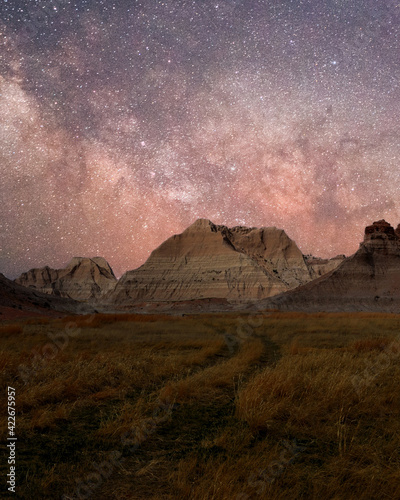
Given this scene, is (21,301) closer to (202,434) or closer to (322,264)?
(202,434)

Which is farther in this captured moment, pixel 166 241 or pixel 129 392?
pixel 166 241

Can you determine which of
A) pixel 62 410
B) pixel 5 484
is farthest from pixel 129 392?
pixel 5 484

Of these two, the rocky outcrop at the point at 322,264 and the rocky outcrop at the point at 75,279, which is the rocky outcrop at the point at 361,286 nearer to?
the rocky outcrop at the point at 322,264

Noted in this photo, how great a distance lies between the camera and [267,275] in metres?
90.2

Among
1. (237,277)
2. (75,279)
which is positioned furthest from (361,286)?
(75,279)

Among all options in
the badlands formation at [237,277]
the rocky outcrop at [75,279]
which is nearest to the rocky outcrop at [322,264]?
the badlands formation at [237,277]

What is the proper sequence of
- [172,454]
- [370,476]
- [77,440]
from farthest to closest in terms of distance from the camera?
[77,440]
[172,454]
[370,476]

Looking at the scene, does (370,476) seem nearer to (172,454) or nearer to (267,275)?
(172,454)

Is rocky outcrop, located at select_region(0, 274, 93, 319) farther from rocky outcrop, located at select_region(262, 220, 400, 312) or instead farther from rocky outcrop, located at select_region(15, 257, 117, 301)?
rocky outcrop, located at select_region(15, 257, 117, 301)

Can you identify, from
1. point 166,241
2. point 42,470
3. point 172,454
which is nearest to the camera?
point 42,470

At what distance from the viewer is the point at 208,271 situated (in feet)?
311

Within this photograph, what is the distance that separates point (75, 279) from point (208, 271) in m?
83.1

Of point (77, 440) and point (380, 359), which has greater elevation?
point (77, 440)

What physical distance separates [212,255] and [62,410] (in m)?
94.8
